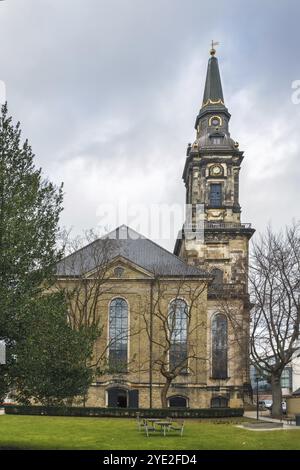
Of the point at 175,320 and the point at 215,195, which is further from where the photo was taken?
the point at 215,195

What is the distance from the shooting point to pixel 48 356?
18.4 metres

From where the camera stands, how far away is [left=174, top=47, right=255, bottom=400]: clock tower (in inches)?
2170

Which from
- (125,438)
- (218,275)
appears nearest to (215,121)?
(218,275)

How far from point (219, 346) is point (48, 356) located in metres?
38.5

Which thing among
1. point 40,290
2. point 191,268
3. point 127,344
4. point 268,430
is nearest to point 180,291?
point 191,268

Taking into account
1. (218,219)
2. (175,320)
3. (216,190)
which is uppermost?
(216,190)

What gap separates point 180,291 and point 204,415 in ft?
46.0

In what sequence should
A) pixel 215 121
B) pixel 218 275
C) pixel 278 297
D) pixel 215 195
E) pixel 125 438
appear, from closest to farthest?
pixel 125 438 → pixel 278 297 → pixel 218 275 → pixel 215 195 → pixel 215 121

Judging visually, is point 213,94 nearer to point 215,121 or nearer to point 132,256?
point 215,121

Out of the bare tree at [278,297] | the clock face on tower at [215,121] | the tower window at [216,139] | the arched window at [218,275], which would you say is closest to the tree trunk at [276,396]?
the bare tree at [278,297]

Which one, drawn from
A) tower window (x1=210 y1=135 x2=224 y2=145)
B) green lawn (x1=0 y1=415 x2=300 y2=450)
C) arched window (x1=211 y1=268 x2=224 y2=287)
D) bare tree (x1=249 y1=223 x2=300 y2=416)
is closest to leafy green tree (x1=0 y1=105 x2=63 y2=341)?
green lawn (x1=0 y1=415 x2=300 y2=450)

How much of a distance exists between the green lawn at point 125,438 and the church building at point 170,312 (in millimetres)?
17712
